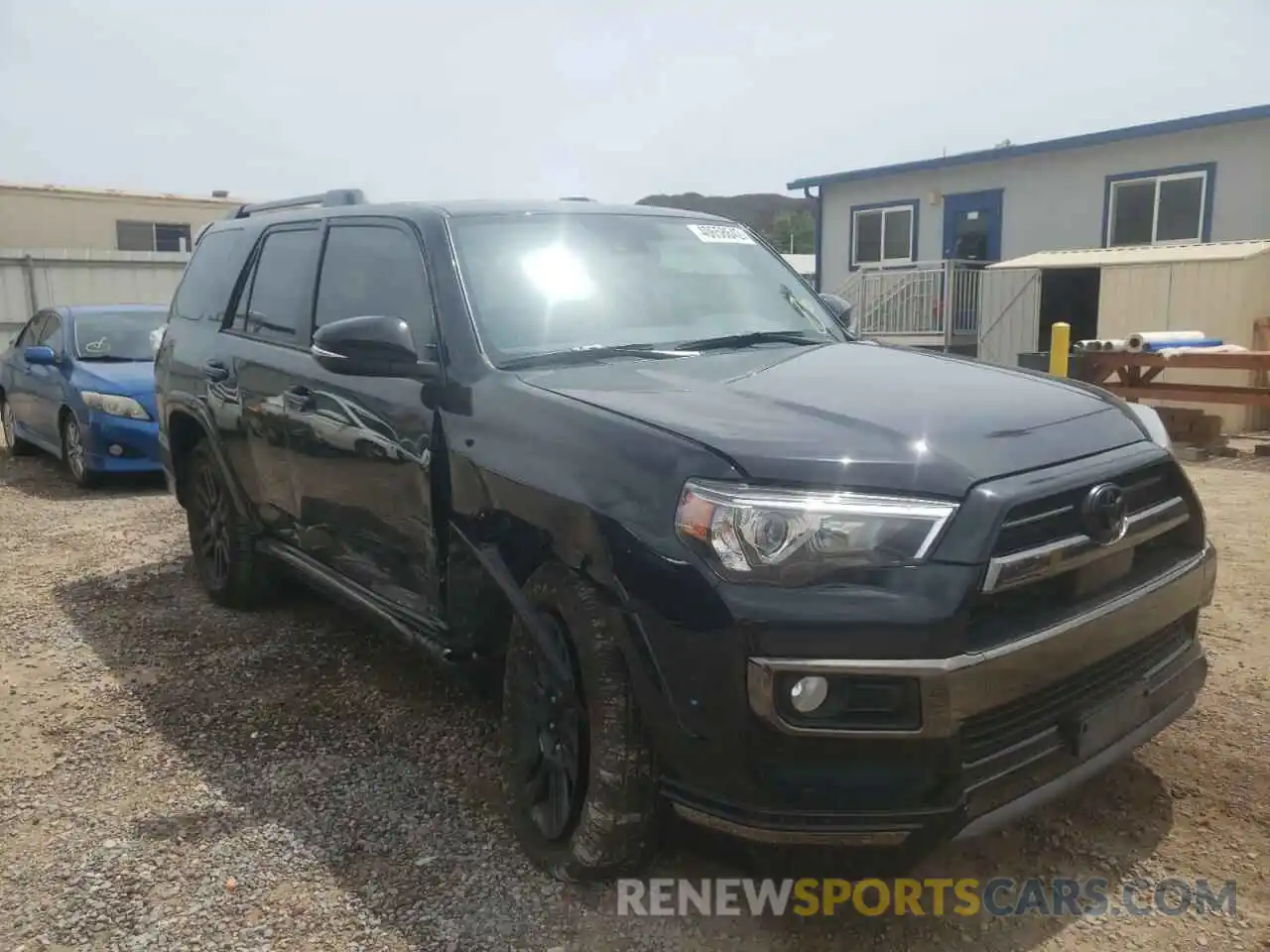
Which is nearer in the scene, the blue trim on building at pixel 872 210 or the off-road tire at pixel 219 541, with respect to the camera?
the off-road tire at pixel 219 541

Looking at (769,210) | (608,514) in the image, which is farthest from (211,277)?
(769,210)

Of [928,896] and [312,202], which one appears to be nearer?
[928,896]

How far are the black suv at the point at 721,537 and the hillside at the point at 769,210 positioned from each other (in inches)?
2289

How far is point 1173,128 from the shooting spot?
15539mm

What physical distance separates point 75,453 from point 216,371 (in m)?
4.95

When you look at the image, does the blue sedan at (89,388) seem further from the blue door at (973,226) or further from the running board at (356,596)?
the blue door at (973,226)

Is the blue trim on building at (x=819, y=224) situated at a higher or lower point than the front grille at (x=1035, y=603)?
higher

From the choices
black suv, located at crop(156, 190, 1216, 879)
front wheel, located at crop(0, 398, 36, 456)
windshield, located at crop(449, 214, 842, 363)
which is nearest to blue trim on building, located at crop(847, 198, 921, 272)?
front wheel, located at crop(0, 398, 36, 456)

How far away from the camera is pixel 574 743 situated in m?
2.76

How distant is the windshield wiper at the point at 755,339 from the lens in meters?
3.57

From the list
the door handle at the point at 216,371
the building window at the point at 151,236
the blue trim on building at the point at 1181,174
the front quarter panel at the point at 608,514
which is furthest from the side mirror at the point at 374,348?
the building window at the point at 151,236

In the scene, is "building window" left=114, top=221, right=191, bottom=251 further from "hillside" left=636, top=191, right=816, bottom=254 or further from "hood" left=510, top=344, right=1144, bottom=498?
"hillside" left=636, top=191, right=816, bottom=254

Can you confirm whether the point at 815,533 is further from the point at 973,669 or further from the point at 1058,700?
the point at 1058,700

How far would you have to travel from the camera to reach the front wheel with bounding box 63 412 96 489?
8758mm
